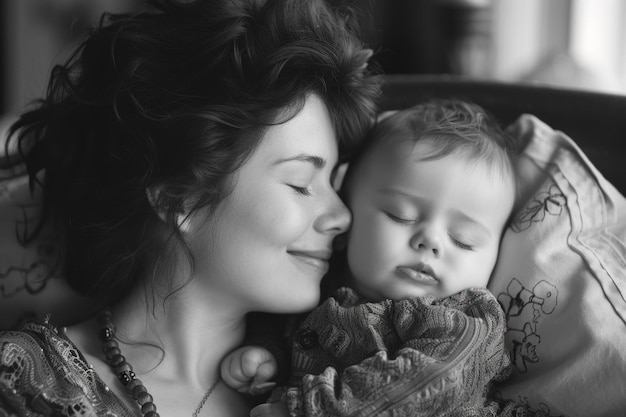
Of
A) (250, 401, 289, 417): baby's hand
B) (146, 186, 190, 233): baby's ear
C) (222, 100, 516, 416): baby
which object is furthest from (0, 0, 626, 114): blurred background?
(250, 401, 289, 417): baby's hand

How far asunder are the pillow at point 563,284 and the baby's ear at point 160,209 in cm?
52

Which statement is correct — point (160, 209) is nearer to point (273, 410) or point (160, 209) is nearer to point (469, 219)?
point (273, 410)

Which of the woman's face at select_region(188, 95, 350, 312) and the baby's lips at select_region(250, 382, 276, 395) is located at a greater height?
the woman's face at select_region(188, 95, 350, 312)

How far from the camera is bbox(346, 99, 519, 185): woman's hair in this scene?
1.23m

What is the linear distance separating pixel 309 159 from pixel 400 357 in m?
0.36

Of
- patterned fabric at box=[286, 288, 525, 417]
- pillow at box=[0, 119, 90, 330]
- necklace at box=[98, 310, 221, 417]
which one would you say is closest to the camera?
patterned fabric at box=[286, 288, 525, 417]

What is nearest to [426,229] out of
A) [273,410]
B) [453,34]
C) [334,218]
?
[334,218]

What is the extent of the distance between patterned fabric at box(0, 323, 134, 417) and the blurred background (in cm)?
260

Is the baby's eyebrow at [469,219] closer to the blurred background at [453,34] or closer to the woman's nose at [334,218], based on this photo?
the woman's nose at [334,218]

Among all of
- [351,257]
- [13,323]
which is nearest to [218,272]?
[351,257]

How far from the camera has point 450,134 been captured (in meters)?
1.24

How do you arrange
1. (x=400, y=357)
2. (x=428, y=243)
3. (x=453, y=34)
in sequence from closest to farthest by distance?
(x=400, y=357) → (x=428, y=243) → (x=453, y=34)

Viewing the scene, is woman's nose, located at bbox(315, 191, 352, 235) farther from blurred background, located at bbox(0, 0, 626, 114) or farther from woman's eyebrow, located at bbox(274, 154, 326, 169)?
blurred background, located at bbox(0, 0, 626, 114)

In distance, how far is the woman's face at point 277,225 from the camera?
46.9 inches
